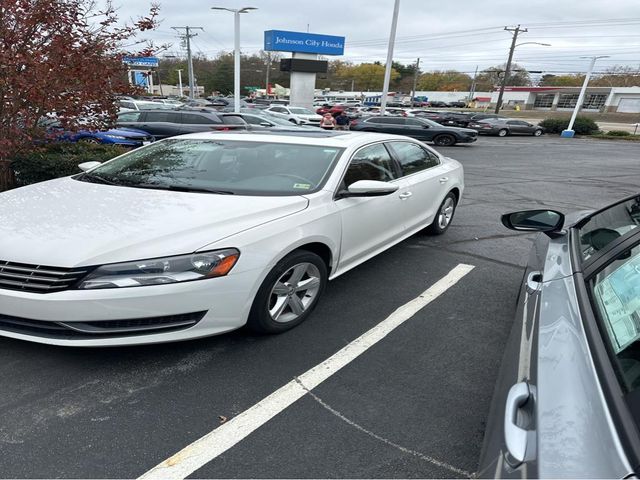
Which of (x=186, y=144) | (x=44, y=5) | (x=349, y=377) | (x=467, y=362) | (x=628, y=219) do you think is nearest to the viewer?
(x=628, y=219)

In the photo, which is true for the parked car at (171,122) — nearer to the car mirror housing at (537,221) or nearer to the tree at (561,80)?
the car mirror housing at (537,221)

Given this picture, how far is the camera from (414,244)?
535 cm

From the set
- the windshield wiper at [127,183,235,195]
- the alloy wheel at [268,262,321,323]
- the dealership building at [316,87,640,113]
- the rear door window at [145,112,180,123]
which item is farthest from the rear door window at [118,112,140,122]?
the dealership building at [316,87,640,113]

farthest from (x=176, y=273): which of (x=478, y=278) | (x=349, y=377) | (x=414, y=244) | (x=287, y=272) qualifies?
(x=414, y=244)

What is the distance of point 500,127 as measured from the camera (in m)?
30.7

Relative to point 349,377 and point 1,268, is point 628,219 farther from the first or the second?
point 1,268

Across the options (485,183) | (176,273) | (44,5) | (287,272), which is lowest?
(485,183)

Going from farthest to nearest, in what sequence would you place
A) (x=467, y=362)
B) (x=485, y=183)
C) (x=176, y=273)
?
(x=485, y=183) → (x=467, y=362) → (x=176, y=273)

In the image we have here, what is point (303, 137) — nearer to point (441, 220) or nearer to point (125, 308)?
point (125, 308)

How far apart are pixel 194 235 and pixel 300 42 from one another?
126 feet

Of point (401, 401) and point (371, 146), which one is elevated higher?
point (371, 146)

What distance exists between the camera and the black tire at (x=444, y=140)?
21438 millimetres

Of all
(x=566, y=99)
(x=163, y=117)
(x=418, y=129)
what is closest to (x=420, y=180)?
(x=163, y=117)

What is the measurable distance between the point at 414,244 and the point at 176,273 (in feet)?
11.6
